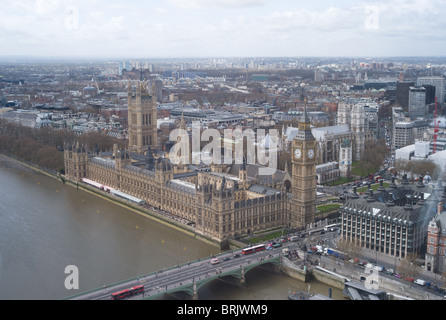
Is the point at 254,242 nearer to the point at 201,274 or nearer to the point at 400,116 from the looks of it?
the point at 201,274

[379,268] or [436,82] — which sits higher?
[436,82]

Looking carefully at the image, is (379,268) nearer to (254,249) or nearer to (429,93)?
(254,249)

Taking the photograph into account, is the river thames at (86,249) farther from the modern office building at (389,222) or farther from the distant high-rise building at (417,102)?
the distant high-rise building at (417,102)

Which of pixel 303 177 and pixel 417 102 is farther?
Answer: pixel 417 102

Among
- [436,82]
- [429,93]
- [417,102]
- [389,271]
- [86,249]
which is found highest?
[436,82]

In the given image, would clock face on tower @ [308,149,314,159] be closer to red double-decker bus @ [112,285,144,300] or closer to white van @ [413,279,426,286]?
white van @ [413,279,426,286]

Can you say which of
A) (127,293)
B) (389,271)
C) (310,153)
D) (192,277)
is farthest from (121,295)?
(310,153)
